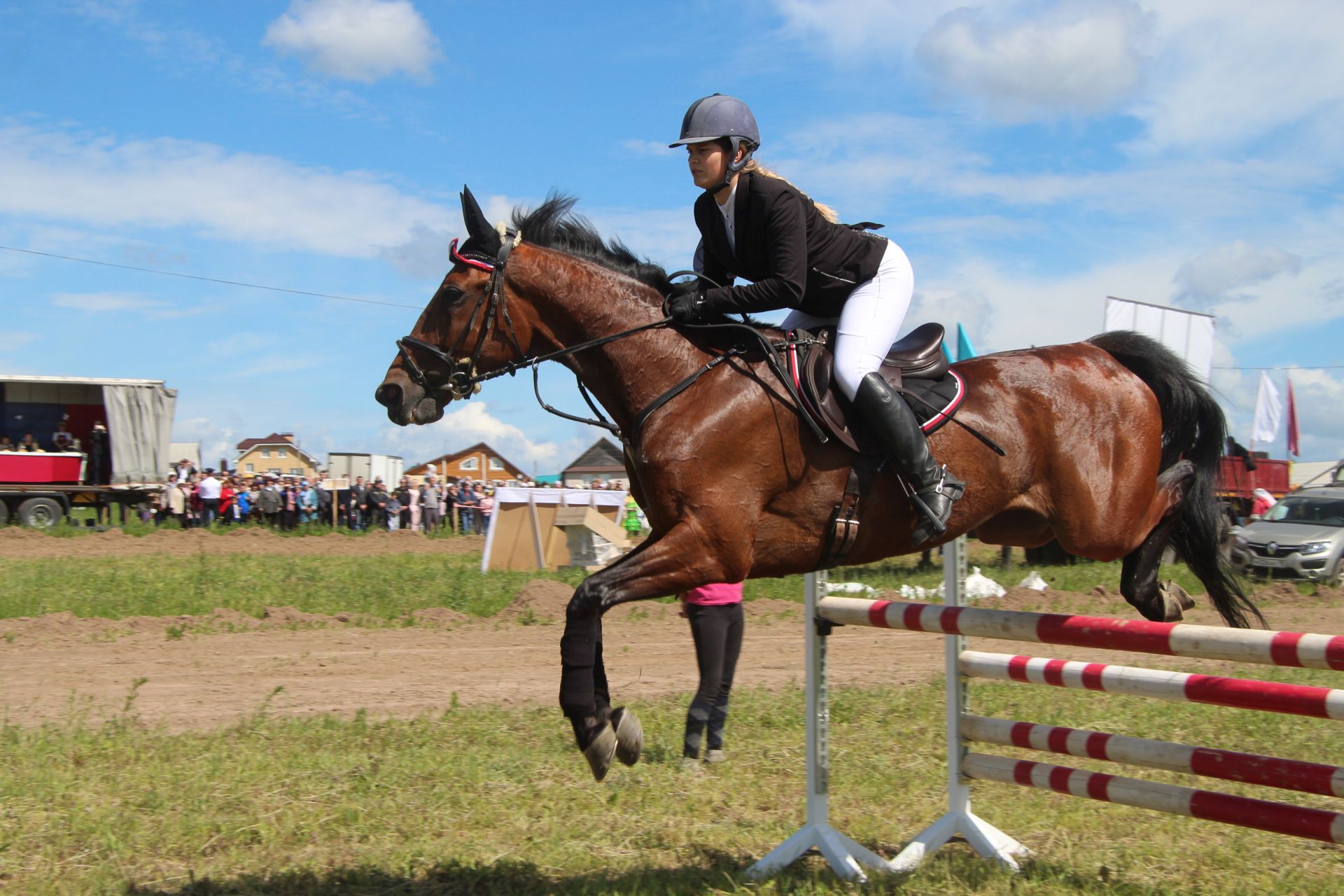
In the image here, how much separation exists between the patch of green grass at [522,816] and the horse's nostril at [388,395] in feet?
6.06

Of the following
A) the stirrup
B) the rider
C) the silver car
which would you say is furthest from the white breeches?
the silver car

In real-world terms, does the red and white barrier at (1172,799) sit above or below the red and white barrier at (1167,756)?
below

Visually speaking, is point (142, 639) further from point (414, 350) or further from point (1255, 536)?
point (1255, 536)

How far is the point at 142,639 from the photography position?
10.3 m

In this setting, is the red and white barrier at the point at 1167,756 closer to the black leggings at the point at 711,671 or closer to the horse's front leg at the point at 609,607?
the horse's front leg at the point at 609,607

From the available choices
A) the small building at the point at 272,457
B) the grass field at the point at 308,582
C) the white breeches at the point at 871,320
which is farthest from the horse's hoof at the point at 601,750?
the small building at the point at 272,457

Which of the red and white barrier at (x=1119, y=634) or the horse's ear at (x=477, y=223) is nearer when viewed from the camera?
the red and white barrier at (x=1119, y=634)

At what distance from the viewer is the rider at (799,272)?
4.33 metres

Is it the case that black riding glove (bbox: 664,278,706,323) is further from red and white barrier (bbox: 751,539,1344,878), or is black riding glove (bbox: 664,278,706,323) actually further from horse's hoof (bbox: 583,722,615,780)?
horse's hoof (bbox: 583,722,615,780)

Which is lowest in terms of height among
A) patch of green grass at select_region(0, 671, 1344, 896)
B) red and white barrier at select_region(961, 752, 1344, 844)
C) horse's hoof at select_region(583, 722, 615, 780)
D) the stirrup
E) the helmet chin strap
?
patch of green grass at select_region(0, 671, 1344, 896)

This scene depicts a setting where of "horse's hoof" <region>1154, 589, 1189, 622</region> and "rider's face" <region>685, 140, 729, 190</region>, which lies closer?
"rider's face" <region>685, 140, 729, 190</region>

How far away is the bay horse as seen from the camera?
4145 mm

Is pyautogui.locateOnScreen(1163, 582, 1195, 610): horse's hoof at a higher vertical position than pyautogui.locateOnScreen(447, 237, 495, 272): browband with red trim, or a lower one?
lower

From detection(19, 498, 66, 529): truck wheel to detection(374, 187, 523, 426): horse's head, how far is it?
22.6 m
